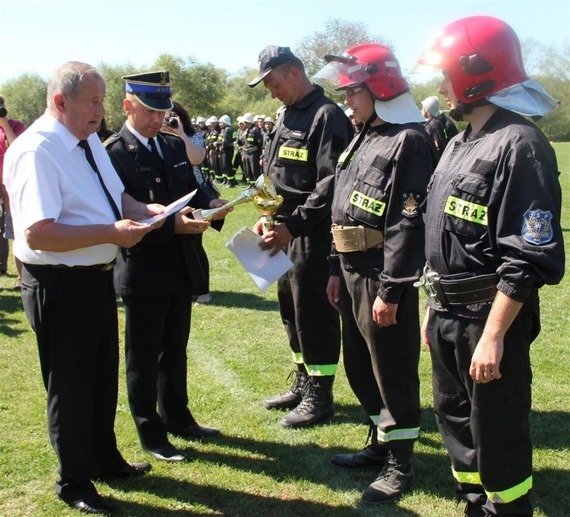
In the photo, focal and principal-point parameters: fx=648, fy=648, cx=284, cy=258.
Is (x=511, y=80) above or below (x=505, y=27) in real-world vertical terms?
below

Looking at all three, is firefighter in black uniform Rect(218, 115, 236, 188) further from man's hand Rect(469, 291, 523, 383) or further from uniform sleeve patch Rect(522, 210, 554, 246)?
uniform sleeve patch Rect(522, 210, 554, 246)

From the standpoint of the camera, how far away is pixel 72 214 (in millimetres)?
3309

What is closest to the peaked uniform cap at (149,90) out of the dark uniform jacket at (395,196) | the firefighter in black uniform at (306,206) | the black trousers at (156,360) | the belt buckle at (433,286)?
the firefighter in black uniform at (306,206)

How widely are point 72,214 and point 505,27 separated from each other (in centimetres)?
223

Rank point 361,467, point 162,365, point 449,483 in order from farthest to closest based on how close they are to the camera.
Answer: point 162,365, point 361,467, point 449,483

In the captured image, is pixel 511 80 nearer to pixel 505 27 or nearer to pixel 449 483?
pixel 505 27

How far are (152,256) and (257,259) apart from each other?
0.69 m

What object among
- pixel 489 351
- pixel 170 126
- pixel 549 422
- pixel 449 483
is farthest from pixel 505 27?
pixel 170 126

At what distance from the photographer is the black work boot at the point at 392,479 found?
3621 millimetres

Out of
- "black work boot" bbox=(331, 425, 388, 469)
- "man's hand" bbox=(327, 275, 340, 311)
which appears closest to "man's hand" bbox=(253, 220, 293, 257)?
"man's hand" bbox=(327, 275, 340, 311)

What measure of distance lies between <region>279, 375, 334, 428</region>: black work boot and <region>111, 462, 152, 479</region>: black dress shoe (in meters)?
1.07

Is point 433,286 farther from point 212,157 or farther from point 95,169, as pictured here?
point 212,157

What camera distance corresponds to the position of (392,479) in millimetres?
3689

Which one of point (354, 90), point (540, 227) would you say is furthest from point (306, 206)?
point (540, 227)
